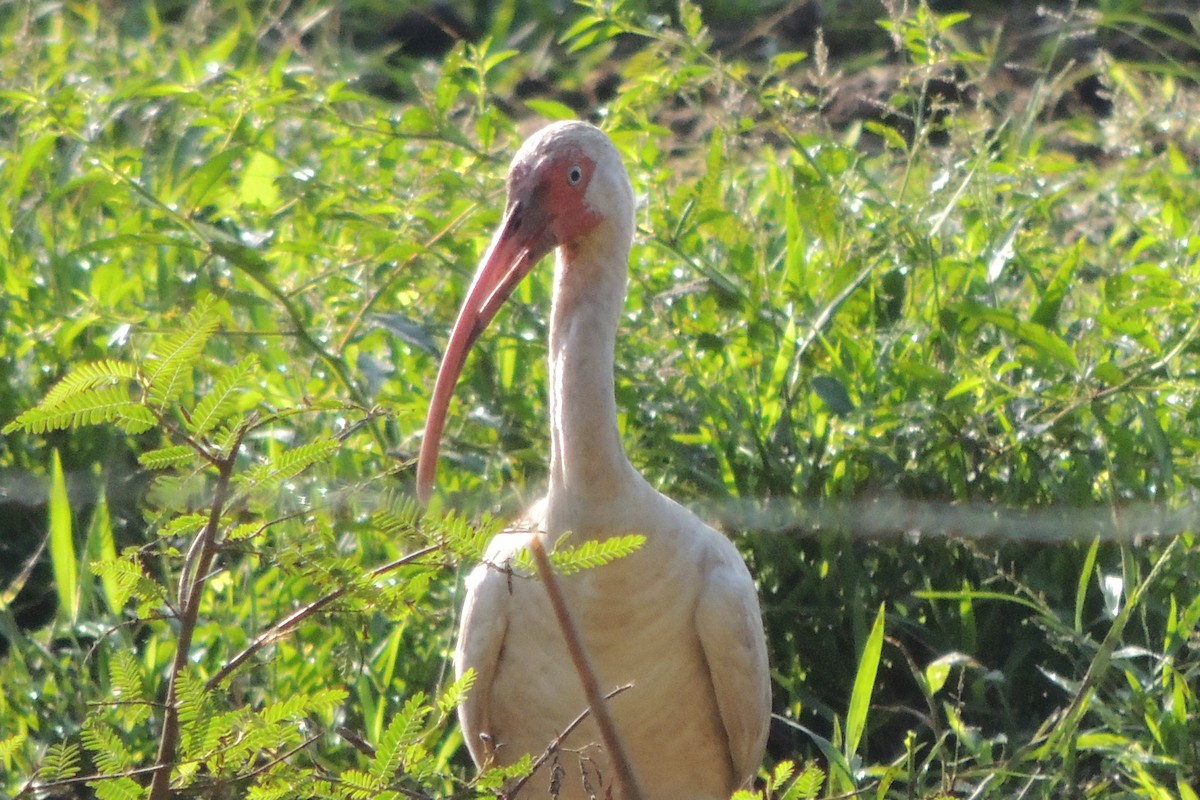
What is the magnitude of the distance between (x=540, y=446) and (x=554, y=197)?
105cm

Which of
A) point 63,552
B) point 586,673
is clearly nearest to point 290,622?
point 586,673

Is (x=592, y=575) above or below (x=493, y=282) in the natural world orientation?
below

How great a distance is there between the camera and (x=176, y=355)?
180 centimetres

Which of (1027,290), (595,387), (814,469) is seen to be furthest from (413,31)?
(595,387)

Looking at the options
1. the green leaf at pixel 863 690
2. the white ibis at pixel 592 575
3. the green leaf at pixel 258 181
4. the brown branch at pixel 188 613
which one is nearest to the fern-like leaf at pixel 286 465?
the brown branch at pixel 188 613

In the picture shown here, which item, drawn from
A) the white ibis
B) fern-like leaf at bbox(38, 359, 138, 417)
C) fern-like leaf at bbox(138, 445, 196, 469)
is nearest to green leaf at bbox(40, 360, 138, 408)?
fern-like leaf at bbox(38, 359, 138, 417)

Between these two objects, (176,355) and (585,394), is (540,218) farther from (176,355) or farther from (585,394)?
(176,355)

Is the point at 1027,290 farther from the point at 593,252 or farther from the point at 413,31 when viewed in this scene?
the point at 413,31

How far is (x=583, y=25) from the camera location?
3.72 m

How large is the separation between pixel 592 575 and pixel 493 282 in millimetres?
536

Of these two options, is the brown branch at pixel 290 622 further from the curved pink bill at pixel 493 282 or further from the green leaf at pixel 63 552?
the green leaf at pixel 63 552

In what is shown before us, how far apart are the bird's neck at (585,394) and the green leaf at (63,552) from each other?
1.31 metres

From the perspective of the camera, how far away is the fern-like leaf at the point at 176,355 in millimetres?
1791

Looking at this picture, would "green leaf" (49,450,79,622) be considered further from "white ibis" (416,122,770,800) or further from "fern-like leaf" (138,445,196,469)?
"fern-like leaf" (138,445,196,469)
